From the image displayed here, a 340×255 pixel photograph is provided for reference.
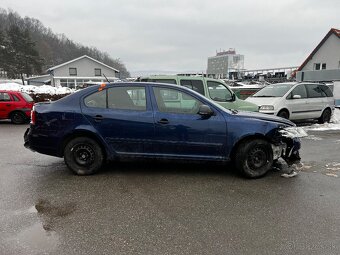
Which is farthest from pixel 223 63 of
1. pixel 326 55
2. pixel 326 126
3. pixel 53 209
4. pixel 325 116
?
pixel 53 209

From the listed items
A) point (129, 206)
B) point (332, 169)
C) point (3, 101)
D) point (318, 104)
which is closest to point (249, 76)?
point (318, 104)

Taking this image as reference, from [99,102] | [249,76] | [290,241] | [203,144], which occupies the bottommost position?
[290,241]

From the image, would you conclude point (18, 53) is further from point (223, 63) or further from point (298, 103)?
point (298, 103)

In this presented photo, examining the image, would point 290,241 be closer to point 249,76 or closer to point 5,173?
point 5,173

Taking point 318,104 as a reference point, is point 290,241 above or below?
below

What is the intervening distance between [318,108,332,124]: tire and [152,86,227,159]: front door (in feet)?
28.3

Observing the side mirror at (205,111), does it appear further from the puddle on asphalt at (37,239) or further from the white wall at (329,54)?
the white wall at (329,54)

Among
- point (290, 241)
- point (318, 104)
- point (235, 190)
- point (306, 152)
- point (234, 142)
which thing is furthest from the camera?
point (318, 104)

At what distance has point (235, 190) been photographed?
184 inches

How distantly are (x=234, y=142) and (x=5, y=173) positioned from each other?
415 centimetres

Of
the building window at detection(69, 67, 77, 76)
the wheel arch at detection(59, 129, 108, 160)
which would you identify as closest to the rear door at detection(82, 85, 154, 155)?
the wheel arch at detection(59, 129, 108, 160)

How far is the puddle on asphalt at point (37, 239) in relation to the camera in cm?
306

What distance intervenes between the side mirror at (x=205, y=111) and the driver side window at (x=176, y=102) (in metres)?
0.10

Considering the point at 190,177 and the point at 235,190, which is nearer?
the point at 235,190
